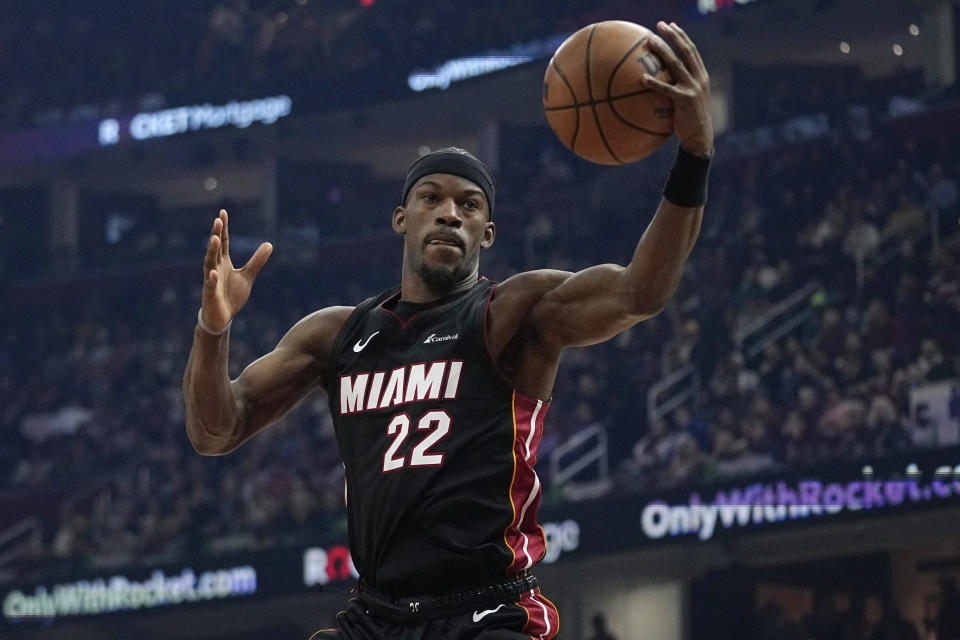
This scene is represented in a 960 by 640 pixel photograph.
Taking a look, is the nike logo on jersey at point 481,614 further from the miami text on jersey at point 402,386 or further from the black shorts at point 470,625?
the miami text on jersey at point 402,386

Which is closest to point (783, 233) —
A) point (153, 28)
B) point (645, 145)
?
point (645, 145)

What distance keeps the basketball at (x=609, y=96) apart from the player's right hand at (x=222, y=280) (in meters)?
1.06

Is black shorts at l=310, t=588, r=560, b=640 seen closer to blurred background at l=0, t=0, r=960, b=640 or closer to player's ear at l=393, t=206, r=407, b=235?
player's ear at l=393, t=206, r=407, b=235

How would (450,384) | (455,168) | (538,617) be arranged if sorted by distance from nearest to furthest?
(538,617) → (450,384) → (455,168)

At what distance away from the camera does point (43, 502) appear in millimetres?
23031

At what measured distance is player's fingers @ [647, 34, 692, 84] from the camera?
3.78 metres

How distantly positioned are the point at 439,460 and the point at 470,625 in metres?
0.49

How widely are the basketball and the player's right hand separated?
3.48 feet

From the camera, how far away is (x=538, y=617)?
413 cm

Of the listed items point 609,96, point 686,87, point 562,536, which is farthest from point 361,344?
point 562,536

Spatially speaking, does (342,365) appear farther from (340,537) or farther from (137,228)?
(137,228)

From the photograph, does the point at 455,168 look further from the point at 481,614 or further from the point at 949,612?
the point at 949,612

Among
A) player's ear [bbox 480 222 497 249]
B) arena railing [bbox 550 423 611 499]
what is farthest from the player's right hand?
arena railing [bbox 550 423 611 499]

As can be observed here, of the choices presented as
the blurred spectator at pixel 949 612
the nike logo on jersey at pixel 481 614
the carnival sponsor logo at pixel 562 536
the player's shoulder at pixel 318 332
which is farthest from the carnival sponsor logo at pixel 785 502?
the nike logo on jersey at pixel 481 614
